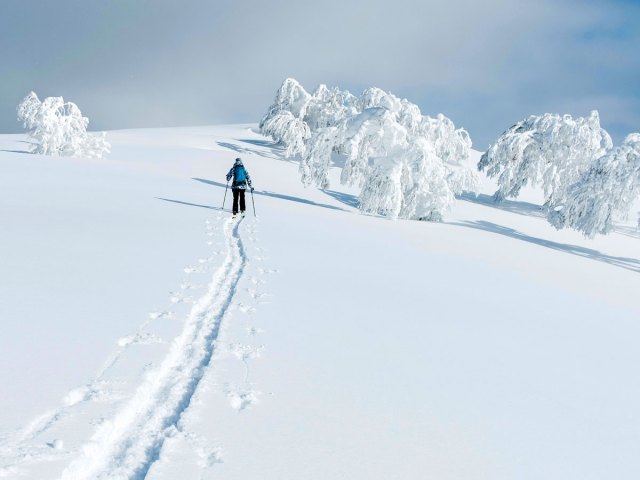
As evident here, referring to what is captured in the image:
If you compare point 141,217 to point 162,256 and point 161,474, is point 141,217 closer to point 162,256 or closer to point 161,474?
point 162,256

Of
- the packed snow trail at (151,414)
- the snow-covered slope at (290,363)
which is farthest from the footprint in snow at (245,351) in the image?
the packed snow trail at (151,414)

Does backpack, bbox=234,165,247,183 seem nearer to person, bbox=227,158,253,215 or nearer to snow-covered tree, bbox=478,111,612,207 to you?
person, bbox=227,158,253,215

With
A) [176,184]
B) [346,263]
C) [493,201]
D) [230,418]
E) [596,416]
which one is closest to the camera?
[230,418]

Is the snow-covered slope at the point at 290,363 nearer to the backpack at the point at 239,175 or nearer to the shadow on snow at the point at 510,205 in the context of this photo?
the backpack at the point at 239,175

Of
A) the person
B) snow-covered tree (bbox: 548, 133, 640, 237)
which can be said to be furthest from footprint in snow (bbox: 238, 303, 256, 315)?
snow-covered tree (bbox: 548, 133, 640, 237)

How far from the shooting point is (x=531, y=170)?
32.1 meters

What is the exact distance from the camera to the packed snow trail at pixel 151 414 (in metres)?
2.47

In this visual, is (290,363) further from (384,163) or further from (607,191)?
(607,191)

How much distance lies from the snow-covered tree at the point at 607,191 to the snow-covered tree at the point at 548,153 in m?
9.74

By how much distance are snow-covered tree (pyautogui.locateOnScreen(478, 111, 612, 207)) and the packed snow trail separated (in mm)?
30407

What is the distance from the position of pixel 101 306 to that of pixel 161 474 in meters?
2.78

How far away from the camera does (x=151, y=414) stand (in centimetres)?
297

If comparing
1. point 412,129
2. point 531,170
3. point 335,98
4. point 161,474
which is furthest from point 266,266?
point 335,98

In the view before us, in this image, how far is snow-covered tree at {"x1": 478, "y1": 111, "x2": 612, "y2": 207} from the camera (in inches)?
1210
